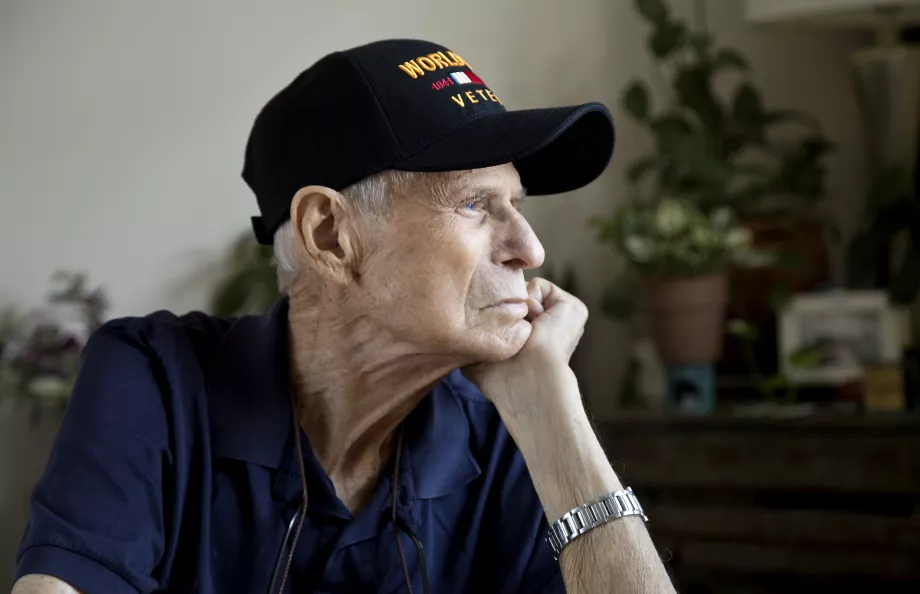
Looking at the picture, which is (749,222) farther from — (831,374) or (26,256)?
(26,256)

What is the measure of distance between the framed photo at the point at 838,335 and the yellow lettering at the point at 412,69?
1.72 meters

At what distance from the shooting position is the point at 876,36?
2842mm

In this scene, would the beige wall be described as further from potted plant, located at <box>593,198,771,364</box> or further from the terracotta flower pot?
the terracotta flower pot

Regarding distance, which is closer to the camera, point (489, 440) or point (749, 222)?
point (489, 440)

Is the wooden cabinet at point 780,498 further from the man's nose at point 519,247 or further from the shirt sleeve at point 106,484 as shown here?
the shirt sleeve at point 106,484

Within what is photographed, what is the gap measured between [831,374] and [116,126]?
1.92 meters

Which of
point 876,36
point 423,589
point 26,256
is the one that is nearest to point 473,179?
point 423,589

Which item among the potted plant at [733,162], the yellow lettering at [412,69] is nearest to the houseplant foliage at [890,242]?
Answer: the potted plant at [733,162]

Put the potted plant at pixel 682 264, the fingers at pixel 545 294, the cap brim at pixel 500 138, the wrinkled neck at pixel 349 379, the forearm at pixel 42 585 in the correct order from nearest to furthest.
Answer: the forearm at pixel 42 585 < the cap brim at pixel 500 138 < the wrinkled neck at pixel 349 379 < the fingers at pixel 545 294 < the potted plant at pixel 682 264

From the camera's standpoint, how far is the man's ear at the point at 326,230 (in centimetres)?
113

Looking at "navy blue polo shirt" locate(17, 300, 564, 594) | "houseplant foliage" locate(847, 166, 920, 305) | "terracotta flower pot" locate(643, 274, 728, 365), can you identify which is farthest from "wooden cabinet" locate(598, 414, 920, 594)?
"navy blue polo shirt" locate(17, 300, 564, 594)

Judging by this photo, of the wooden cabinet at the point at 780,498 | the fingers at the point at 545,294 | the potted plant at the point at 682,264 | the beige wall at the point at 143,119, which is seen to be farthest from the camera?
the beige wall at the point at 143,119

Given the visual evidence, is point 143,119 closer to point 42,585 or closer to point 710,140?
point 710,140

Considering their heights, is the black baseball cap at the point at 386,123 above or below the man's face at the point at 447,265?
above
